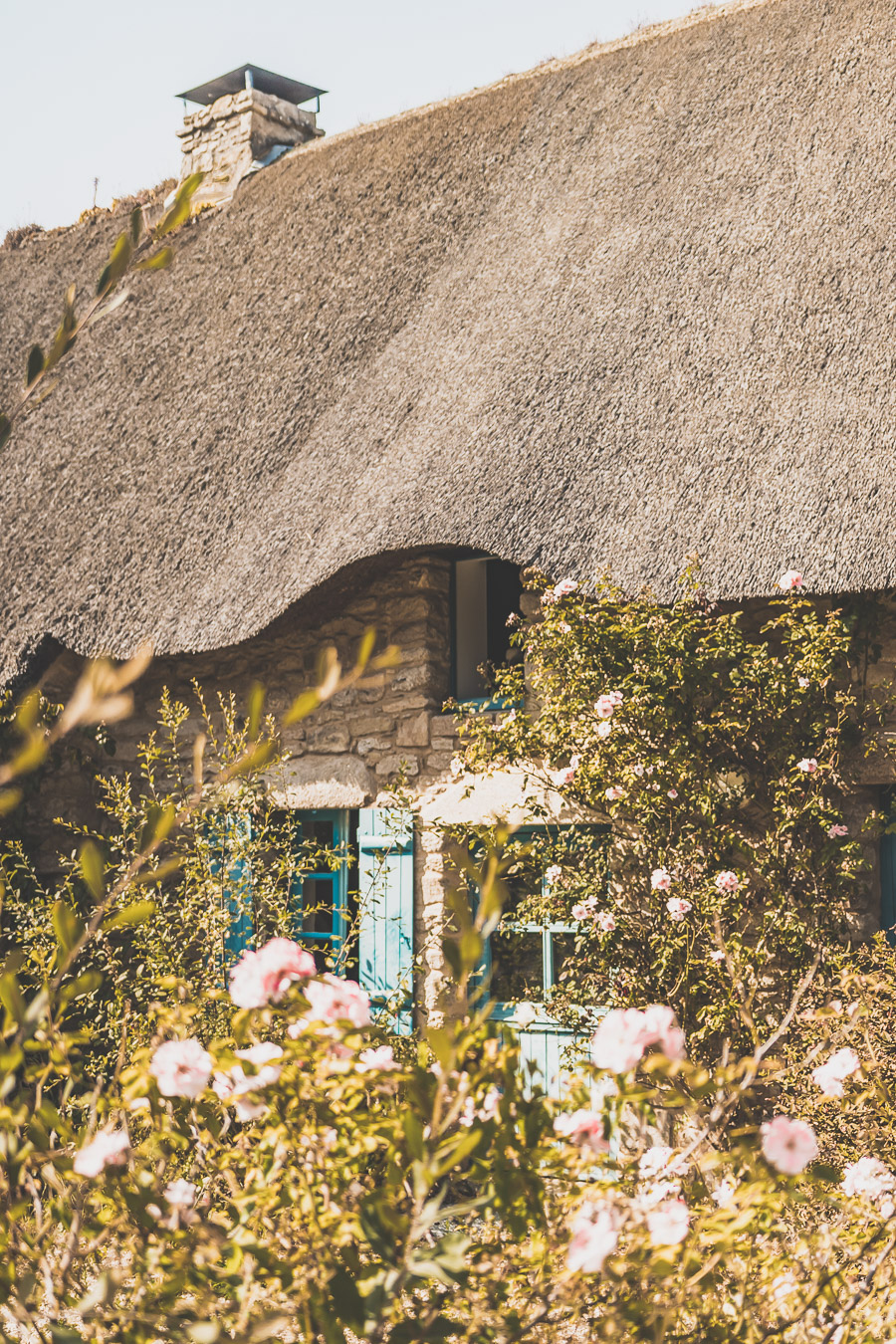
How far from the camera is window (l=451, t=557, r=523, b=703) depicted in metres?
5.61

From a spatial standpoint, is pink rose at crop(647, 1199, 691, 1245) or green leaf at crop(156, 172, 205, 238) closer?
green leaf at crop(156, 172, 205, 238)

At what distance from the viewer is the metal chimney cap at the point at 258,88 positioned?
846 centimetres

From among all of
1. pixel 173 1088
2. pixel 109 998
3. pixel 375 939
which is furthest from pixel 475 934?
pixel 109 998

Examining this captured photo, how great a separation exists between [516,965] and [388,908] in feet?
2.38

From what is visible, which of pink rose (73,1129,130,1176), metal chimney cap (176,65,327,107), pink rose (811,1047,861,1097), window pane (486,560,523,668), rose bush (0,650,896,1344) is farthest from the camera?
metal chimney cap (176,65,327,107)

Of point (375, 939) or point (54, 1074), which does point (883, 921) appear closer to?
point (375, 939)

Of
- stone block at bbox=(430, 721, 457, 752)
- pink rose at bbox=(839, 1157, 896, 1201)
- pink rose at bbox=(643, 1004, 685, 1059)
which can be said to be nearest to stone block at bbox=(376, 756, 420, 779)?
stone block at bbox=(430, 721, 457, 752)

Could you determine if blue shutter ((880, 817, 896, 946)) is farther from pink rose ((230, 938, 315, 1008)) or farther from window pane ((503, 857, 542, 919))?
pink rose ((230, 938, 315, 1008))

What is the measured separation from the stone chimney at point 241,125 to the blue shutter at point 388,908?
16.1 ft

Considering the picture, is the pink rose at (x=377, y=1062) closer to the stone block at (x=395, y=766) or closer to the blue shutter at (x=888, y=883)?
the blue shutter at (x=888, y=883)

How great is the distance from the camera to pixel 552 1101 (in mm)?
1674

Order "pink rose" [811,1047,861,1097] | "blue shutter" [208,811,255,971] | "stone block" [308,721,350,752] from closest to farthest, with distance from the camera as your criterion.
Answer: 1. "pink rose" [811,1047,861,1097]
2. "blue shutter" [208,811,255,971]
3. "stone block" [308,721,350,752]

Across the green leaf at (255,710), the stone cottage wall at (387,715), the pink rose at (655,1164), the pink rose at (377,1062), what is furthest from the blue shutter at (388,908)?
the green leaf at (255,710)

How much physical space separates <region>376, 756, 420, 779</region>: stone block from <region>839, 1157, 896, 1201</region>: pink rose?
297 cm
